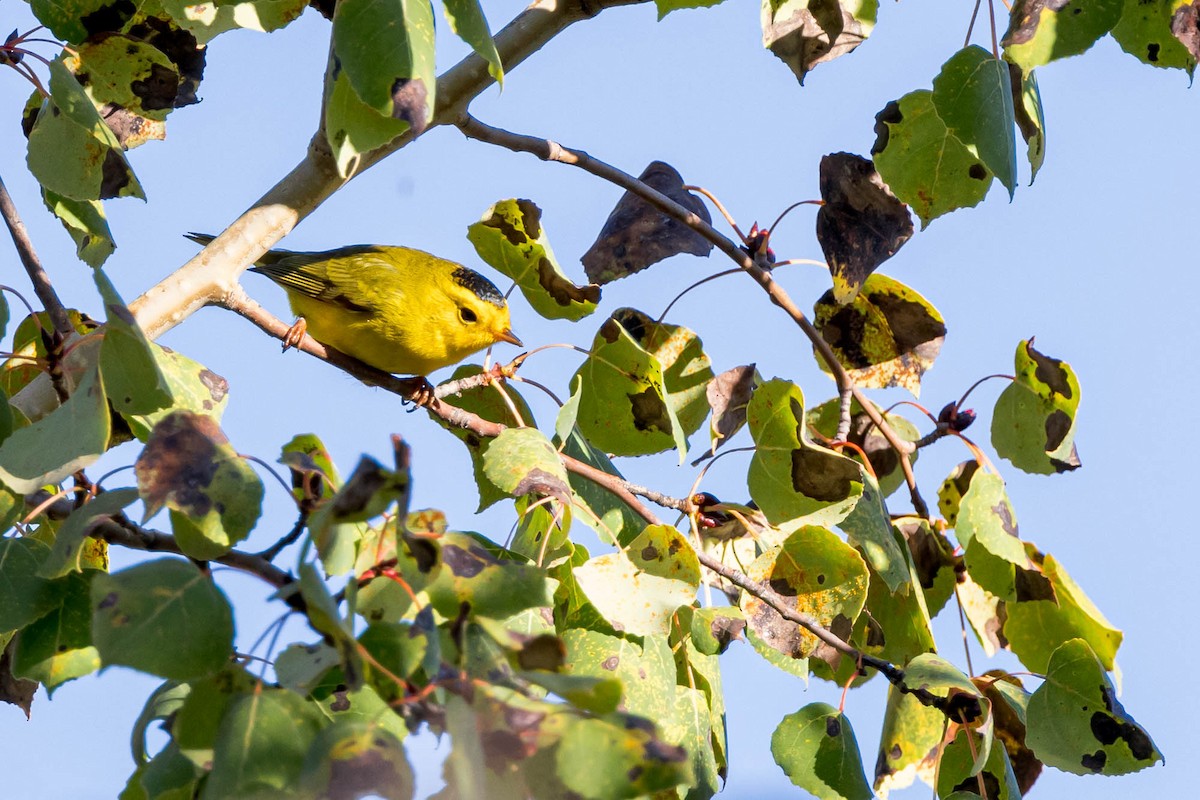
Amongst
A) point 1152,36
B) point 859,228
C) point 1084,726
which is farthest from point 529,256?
point 1084,726

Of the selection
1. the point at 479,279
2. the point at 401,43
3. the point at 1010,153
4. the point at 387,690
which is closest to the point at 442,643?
the point at 387,690

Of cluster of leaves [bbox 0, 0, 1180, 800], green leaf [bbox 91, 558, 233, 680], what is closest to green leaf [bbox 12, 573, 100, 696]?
cluster of leaves [bbox 0, 0, 1180, 800]

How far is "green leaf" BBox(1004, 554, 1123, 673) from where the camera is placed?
2.99m

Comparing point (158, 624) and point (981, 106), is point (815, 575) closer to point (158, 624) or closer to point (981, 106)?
point (981, 106)

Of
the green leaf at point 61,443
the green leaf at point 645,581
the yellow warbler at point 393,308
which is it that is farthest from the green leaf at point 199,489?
the yellow warbler at point 393,308

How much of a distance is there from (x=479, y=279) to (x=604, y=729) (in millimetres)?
3971

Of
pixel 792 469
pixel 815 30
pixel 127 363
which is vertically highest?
pixel 815 30

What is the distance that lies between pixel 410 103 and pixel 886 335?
6.41ft

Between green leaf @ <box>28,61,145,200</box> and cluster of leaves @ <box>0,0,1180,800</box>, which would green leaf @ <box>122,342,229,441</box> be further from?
green leaf @ <box>28,61,145,200</box>

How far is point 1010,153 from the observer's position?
2400 millimetres

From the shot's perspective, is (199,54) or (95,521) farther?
(199,54)

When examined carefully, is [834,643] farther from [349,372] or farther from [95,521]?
[349,372]

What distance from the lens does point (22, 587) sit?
1.91 metres

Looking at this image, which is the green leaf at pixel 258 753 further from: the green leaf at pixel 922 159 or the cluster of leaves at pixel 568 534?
the green leaf at pixel 922 159
